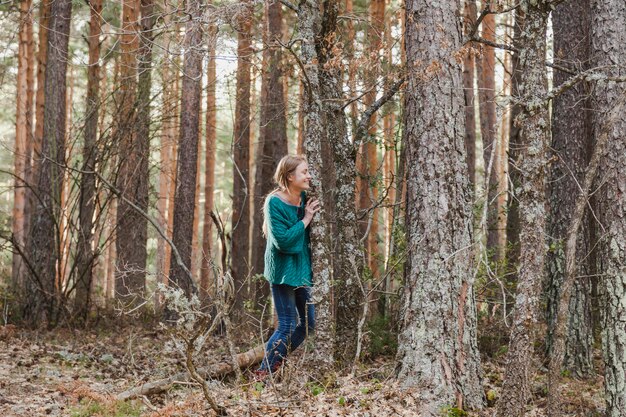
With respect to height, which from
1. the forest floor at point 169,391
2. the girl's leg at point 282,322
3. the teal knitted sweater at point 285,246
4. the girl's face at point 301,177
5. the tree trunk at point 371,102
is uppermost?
the tree trunk at point 371,102

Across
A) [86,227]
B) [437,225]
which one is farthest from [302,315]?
[86,227]

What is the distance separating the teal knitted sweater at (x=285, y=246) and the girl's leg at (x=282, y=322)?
5.1 inches

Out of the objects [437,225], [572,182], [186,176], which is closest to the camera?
[437,225]

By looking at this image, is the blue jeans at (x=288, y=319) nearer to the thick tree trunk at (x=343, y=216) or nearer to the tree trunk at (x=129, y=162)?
the thick tree trunk at (x=343, y=216)

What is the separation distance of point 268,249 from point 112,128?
16.4 feet

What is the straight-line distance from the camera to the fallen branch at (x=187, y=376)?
6.23 meters

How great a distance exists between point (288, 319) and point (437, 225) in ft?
5.56

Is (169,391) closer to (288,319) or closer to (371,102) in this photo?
(288,319)

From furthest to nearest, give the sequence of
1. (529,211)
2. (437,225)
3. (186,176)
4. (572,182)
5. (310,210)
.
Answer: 1. (186,176)
2. (572,182)
3. (310,210)
4. (437,225)
5. (529,211)

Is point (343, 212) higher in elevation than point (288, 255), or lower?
higher

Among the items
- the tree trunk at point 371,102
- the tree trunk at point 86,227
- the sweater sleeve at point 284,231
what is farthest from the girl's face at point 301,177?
the tree trunk at point 86,227

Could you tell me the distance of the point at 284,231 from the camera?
6.38 meters

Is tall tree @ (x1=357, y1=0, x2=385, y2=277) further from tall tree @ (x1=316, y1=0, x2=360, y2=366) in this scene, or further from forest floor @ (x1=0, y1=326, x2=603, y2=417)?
forest floor @ (x1=0, y1=326, x2=603, y2=417)

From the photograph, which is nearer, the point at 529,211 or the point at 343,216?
the point at 529,211
